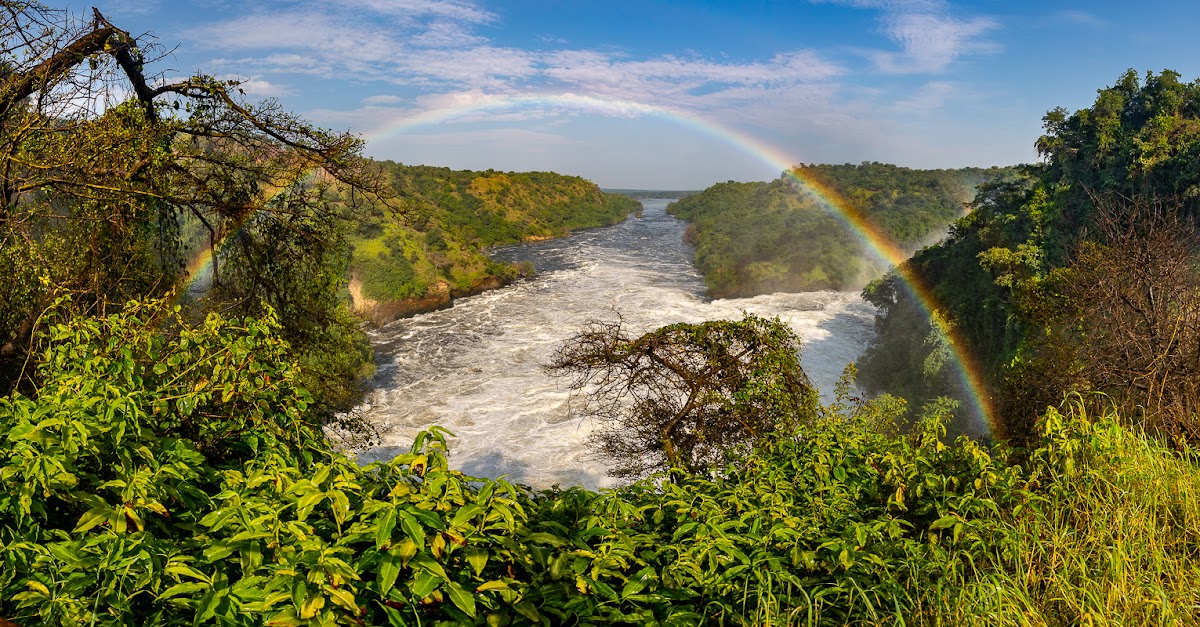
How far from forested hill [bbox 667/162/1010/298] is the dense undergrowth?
1683 inches

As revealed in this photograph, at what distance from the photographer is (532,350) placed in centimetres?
3136

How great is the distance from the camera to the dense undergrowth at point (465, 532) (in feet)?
6.34

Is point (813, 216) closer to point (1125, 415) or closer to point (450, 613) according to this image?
point (1125, 415)

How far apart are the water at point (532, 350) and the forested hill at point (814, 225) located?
7.73ft

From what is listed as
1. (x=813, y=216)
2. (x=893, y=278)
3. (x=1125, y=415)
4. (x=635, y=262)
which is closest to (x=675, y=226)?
(x=813, y=216)

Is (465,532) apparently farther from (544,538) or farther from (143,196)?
(143,196)

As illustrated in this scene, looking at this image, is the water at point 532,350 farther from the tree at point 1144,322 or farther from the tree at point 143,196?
the tree at point 143,196

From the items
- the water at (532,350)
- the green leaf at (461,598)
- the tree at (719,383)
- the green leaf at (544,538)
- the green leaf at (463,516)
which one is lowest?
the water at (532,350)

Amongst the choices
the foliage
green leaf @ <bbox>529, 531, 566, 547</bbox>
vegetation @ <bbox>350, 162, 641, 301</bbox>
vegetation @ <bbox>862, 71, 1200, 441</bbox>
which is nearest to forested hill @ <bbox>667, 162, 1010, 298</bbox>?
vegetation @ <bbox>862, 71, 1200, 441</bbox>

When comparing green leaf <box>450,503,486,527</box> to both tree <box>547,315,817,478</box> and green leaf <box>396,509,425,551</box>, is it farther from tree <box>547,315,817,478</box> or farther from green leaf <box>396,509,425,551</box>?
tree <box>547,315,817,478</box>

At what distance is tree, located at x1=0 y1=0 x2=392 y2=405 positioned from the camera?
504 cm

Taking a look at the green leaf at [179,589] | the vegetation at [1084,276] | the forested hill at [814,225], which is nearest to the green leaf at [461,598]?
the green leaf at [179,589]

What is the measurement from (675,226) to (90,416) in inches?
4369

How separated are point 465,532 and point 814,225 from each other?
6607 centimetres
